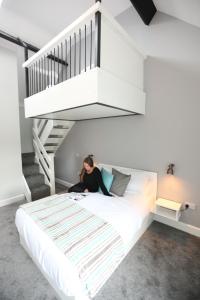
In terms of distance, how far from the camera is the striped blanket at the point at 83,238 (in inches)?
49.1

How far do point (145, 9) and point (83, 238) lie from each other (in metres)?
3.12

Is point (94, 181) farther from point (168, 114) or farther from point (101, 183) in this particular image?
point (168, 114)

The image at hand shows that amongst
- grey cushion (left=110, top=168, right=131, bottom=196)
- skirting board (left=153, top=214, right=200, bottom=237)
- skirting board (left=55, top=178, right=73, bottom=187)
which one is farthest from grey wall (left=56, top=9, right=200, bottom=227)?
skirting board (left=55, top=178, right=73, bottom=187)

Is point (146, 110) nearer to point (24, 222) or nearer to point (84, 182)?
point (84, 182)

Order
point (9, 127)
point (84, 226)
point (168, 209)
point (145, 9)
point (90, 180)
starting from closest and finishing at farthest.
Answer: point (84, 226) < point (145, 9) < point (168, 209) < point (90, 180) < point (9, 127)

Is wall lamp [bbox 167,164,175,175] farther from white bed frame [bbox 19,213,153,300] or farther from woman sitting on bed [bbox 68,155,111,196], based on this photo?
woman sitting on bed [bbox 68,155,111,196]

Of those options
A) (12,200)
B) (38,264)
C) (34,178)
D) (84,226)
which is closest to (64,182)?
(34,178)

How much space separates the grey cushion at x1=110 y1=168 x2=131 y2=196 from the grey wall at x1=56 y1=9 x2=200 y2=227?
43 centimetres

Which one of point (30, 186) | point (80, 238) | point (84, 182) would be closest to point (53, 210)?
point (80, 238)

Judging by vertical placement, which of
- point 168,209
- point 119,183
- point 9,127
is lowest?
point 168,209

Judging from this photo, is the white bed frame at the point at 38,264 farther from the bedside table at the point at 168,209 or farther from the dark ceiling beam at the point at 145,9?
the dark ceiling beam at the point at 145,9

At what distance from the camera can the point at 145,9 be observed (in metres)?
2.29

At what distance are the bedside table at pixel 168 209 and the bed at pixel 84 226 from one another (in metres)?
0.13

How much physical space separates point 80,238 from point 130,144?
1.95 meters
